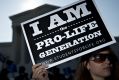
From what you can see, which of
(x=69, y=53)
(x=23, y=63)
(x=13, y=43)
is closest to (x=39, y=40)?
(x=69, y=53)

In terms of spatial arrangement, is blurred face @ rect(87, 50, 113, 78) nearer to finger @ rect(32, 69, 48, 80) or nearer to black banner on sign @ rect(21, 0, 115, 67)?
black banner on sign @ rect(21, 0, 115, 67)

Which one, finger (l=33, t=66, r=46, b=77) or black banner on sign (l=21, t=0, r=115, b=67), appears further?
black banner on sign (l=21, t=0, r=115, b=67)

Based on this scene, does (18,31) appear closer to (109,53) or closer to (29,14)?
(29,14)

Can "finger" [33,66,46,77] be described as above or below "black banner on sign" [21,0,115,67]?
below

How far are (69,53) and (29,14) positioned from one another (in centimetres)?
2319

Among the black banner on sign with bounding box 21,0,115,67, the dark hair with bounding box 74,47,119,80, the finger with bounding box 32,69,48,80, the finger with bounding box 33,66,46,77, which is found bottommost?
the dark hair with bounding box 74,47,119,80

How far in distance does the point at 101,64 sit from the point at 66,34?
502 mm

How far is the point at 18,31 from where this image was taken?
87.1 ft

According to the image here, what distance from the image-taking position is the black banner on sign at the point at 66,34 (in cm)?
312

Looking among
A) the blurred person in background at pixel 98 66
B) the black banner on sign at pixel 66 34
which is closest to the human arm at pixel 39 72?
the blurred person in background at pixel 98 66

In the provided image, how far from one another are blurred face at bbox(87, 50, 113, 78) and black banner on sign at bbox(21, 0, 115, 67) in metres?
0.09

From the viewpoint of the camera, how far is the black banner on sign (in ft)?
10.2

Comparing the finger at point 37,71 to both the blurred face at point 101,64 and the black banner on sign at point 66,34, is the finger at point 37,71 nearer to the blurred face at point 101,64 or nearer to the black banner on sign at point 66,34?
the black banner on sign at point 66,34

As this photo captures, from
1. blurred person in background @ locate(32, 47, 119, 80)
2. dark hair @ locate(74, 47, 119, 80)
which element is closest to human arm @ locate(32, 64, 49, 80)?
blurred person in background @ locate(32, 47, 119, 80)
